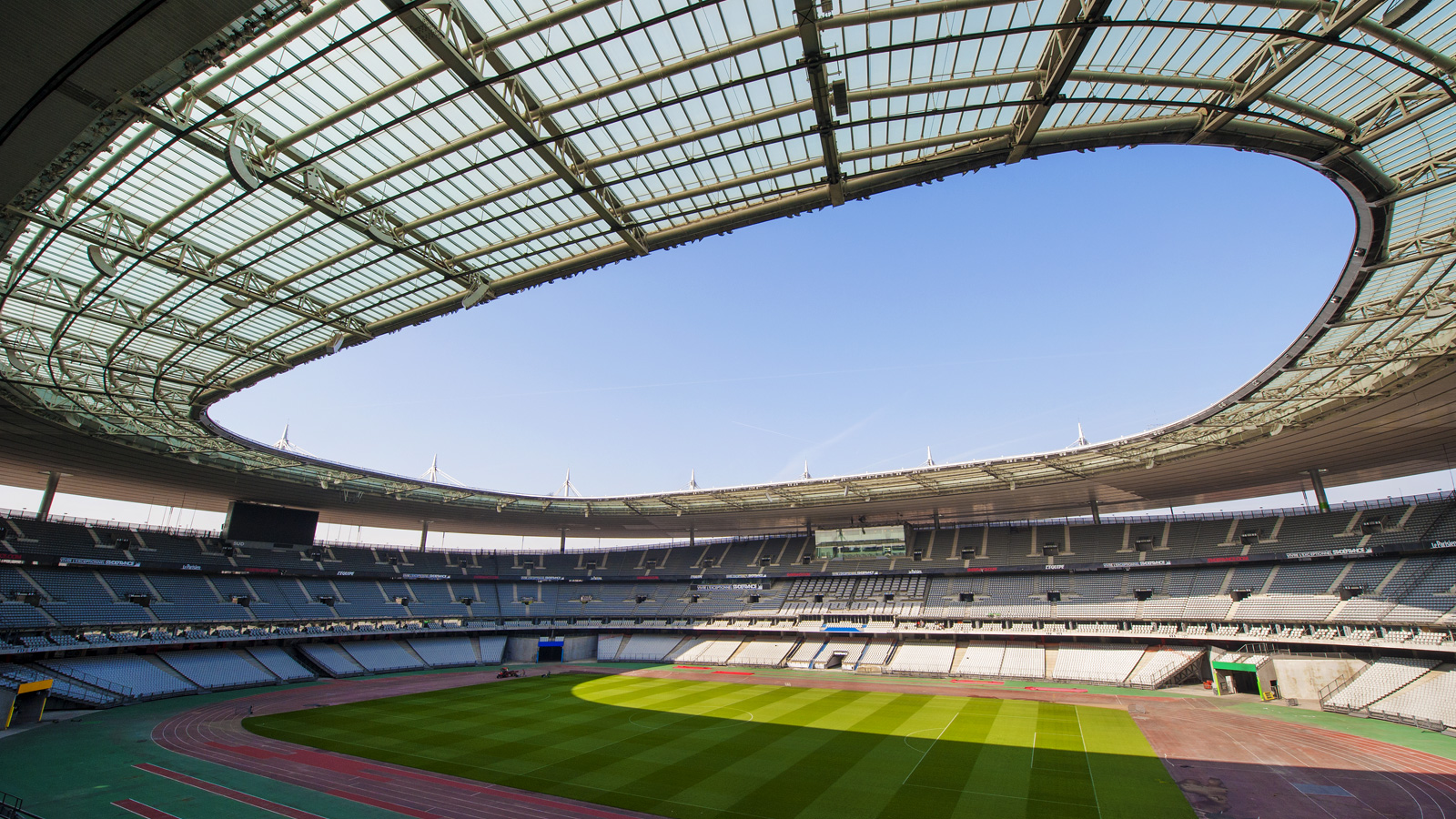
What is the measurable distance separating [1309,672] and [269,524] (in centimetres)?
7409

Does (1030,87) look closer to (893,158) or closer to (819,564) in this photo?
(893,158)

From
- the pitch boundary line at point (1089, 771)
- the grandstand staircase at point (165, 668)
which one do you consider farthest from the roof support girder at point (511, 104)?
the grandstand staircase at point (165, 668)

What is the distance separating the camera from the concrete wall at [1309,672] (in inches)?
1358

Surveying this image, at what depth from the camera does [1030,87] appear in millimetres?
13672

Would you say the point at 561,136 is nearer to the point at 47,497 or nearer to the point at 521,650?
the point at 47,497

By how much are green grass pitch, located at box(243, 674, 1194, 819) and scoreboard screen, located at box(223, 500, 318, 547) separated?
85.2ft

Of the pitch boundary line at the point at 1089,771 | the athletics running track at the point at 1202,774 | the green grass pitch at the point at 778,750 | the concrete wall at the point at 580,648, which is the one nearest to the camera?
the athletics running track at the point at 1202,774

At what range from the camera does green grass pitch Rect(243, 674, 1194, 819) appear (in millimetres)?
20125

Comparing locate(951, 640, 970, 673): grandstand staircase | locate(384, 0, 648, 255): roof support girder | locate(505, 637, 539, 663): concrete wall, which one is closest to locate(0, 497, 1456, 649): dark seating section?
locate(951, 640, 970, 673): grandstand staircase

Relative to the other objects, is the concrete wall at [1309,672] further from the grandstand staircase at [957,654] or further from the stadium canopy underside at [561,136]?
the grandstand staircase at [957,654]

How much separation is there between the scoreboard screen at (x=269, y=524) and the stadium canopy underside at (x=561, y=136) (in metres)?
31.0

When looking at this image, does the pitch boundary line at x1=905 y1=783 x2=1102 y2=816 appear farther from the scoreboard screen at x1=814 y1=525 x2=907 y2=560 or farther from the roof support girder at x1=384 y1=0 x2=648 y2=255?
the scoreboard screen at x1=814 y1=525 x2=907 y2=560

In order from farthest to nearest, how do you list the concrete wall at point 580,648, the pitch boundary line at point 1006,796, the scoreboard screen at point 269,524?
the concrete wall at point 580,648
the scoreboard screen at point 269,524
the pitch boundary line at point 1006,796

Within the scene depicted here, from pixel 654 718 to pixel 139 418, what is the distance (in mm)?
29831
